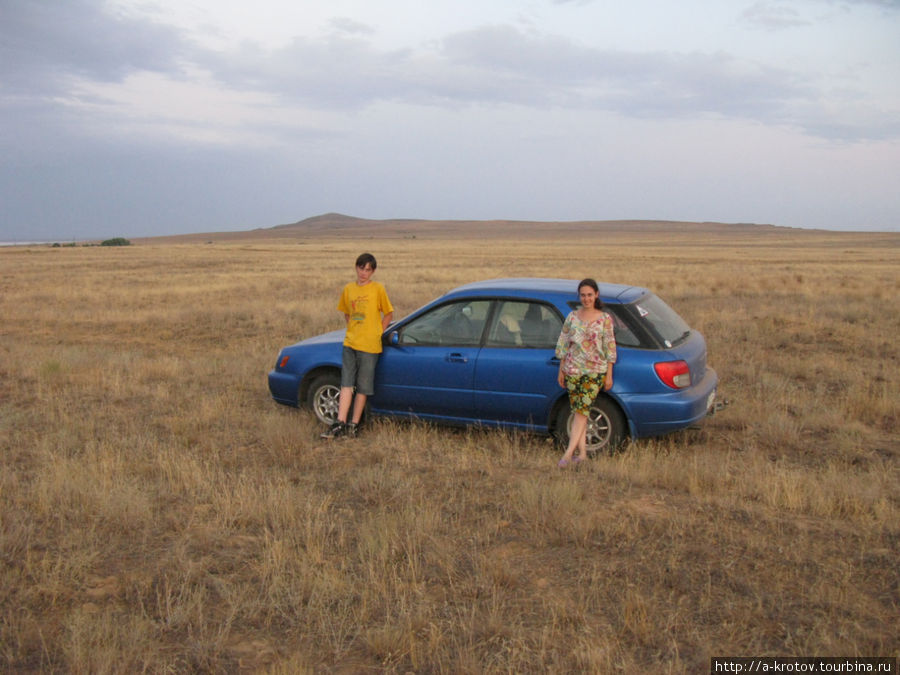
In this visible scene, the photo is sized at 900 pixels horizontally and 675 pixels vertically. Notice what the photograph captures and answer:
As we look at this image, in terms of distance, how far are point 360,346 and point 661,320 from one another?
2595mm

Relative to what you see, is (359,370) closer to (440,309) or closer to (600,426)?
(440,309)

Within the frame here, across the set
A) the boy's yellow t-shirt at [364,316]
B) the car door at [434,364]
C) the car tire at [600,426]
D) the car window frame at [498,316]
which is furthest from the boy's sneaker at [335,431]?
the car tire at [600,426]

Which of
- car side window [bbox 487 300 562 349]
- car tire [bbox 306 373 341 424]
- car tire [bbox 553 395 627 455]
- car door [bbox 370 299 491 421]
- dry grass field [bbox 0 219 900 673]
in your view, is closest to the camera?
dry grass field [bbox 0 219 900 673]

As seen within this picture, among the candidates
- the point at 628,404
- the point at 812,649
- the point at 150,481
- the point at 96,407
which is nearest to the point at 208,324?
the point at 96,407

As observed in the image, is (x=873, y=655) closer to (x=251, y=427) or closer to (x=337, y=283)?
(x=251, y=427)

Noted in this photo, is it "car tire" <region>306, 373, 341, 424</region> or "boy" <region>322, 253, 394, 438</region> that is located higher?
"boy" <region>322, 253, 394, 438</region>

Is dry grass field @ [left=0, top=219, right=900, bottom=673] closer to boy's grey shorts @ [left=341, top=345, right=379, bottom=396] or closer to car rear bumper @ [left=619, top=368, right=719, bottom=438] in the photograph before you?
car rear bumper @ [left=619, top=368, right=719, bottom=438]

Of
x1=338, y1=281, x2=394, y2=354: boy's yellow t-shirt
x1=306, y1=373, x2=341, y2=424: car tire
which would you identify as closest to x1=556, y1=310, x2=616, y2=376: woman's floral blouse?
x1=338, y1=281, x2=394, y2=354: boy's yellow t-shirt

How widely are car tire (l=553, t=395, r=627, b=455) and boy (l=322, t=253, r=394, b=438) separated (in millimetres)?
1728

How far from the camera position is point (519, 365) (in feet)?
19.9

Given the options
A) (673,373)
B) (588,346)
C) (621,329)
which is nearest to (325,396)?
(588,346)

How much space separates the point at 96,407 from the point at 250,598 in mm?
5033

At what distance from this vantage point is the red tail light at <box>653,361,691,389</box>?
5.69 meters

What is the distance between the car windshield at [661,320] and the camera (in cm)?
592
